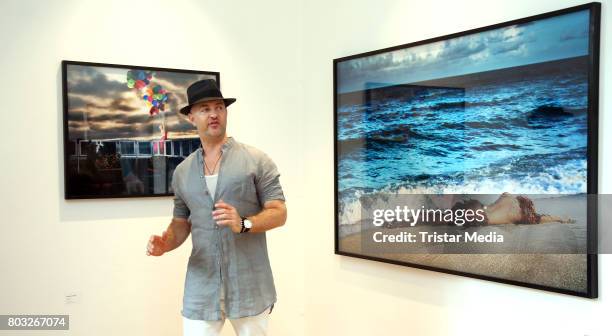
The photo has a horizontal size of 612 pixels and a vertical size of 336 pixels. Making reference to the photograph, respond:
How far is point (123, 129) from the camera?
3.14m

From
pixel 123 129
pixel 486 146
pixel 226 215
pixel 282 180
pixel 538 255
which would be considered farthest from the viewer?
pixel 282 180

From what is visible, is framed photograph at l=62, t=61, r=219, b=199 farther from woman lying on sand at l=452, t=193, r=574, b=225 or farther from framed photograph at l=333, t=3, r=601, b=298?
woman lying on sand at l=452, t=193, r=574, b=225

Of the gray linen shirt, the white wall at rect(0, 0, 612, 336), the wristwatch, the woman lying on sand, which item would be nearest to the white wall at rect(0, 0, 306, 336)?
the white wall at rect(0, 0, 612, 336)

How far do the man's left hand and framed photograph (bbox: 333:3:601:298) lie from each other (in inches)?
42.4

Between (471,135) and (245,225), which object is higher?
(471,135)

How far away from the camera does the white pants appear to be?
2410 millimetres

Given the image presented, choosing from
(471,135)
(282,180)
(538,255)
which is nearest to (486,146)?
(471,135)

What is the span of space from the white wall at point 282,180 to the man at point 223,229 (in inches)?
33.2

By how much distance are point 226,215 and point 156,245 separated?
0.45 meters

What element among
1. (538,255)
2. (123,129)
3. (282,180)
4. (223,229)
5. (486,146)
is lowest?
(538,255)

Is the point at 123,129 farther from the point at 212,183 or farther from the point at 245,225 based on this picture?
the point at 245,225

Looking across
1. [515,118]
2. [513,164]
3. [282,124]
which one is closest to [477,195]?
[513,164]

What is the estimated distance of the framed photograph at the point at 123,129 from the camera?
9.87ft

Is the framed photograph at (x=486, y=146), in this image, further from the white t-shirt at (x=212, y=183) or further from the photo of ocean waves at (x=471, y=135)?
the white t-shirt at (x=212, y=183)
